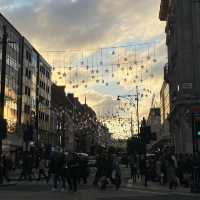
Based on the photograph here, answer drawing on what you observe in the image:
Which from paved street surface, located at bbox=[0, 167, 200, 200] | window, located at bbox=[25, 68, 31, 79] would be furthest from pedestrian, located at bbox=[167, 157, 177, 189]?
window, located at bbox=[25, 68, 31, 79]

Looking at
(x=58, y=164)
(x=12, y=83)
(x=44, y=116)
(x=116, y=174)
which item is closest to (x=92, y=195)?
(x=58, y=164)

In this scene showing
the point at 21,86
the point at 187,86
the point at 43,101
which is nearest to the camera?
the point at 187,86

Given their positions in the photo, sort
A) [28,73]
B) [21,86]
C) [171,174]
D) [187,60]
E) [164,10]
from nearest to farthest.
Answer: [171,174], [187,60], [164,10], [21,86], [28,73]

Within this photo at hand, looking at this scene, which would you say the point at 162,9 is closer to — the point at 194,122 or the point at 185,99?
the point at 185,99

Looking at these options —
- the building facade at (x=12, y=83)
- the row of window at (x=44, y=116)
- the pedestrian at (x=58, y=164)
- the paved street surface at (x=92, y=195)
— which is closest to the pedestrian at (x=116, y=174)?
the paved street surface at (x=92, y=195)

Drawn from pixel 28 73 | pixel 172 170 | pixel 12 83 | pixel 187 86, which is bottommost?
pixel 172 170

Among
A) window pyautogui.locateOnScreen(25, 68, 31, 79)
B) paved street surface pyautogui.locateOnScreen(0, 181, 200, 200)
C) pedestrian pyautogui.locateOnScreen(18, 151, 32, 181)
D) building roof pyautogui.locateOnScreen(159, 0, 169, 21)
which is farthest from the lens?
window pyautogui.locateOnScreen(25, 68, 31, 79)

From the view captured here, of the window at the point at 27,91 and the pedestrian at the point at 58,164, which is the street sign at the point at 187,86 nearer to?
the pedestrian at the point at 58,164

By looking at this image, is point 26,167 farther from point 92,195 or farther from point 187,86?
point 187,86

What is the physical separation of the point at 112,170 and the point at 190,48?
93.4ft

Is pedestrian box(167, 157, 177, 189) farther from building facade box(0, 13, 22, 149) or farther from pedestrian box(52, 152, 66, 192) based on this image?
building facade box(0, 13, 22, 149)

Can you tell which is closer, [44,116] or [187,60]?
[187,60]

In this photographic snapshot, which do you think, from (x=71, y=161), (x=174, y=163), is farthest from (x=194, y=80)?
(x=71, y=161)

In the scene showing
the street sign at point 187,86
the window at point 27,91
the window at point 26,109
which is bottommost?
the street sign at point 187,86
